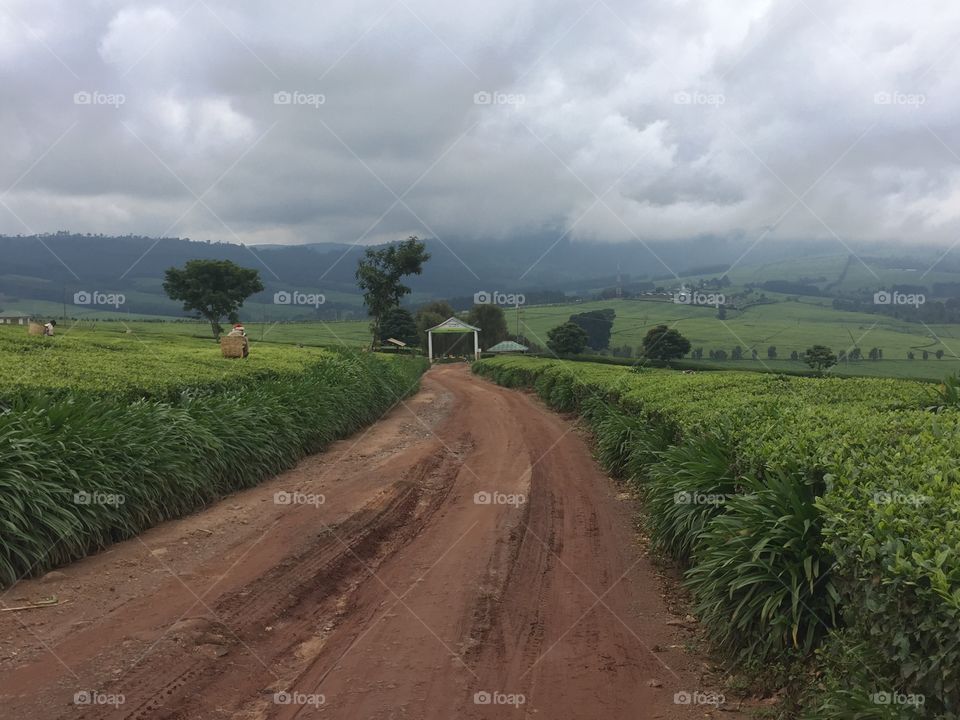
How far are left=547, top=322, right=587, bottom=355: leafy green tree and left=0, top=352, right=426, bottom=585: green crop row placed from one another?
47808mm

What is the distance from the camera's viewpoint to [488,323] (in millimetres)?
81688

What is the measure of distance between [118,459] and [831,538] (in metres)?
6.96

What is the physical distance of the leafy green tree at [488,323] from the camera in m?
80.8

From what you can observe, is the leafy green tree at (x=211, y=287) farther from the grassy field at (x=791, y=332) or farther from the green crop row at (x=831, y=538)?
the green crop row at (x=831, y=538)

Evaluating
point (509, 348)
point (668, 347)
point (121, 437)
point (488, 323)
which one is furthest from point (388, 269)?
point (488, 323)

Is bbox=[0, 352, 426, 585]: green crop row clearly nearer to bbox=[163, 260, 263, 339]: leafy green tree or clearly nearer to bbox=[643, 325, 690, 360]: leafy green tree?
bbox=[163, 260, 263, 339]: leafy green tree

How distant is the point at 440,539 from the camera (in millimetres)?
7727

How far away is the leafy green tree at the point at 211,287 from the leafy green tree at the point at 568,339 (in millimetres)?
26914

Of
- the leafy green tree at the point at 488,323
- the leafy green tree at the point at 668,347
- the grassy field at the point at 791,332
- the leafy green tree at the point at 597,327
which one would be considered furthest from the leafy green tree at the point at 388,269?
the leafy green tree at the point at 488,323

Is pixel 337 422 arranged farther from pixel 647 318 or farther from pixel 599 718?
pixel 647 318

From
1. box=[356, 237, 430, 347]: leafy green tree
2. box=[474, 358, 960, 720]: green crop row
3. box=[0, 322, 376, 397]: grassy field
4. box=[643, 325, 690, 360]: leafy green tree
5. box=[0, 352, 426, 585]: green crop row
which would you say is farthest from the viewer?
box=[643, 325, 690, 360]: leafy green tree

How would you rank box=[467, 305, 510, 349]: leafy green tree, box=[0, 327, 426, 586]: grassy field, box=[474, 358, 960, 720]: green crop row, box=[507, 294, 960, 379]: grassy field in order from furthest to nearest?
1. box=[467, 305, 510, 349]: leafy green tree
2. box=[507, 294, 960, 379]: grassy field
3. box=[0, 327, 426, 586]: grassy field
4. box=[474, 358, 960, 720]: green crop row

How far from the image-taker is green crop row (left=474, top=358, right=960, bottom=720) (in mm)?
2975

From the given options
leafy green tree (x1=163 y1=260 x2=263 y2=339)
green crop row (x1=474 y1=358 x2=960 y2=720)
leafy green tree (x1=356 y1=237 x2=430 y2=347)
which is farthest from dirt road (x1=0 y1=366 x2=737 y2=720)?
leafy green tree (x1=163 y1=260 x2=263 y2=339)
